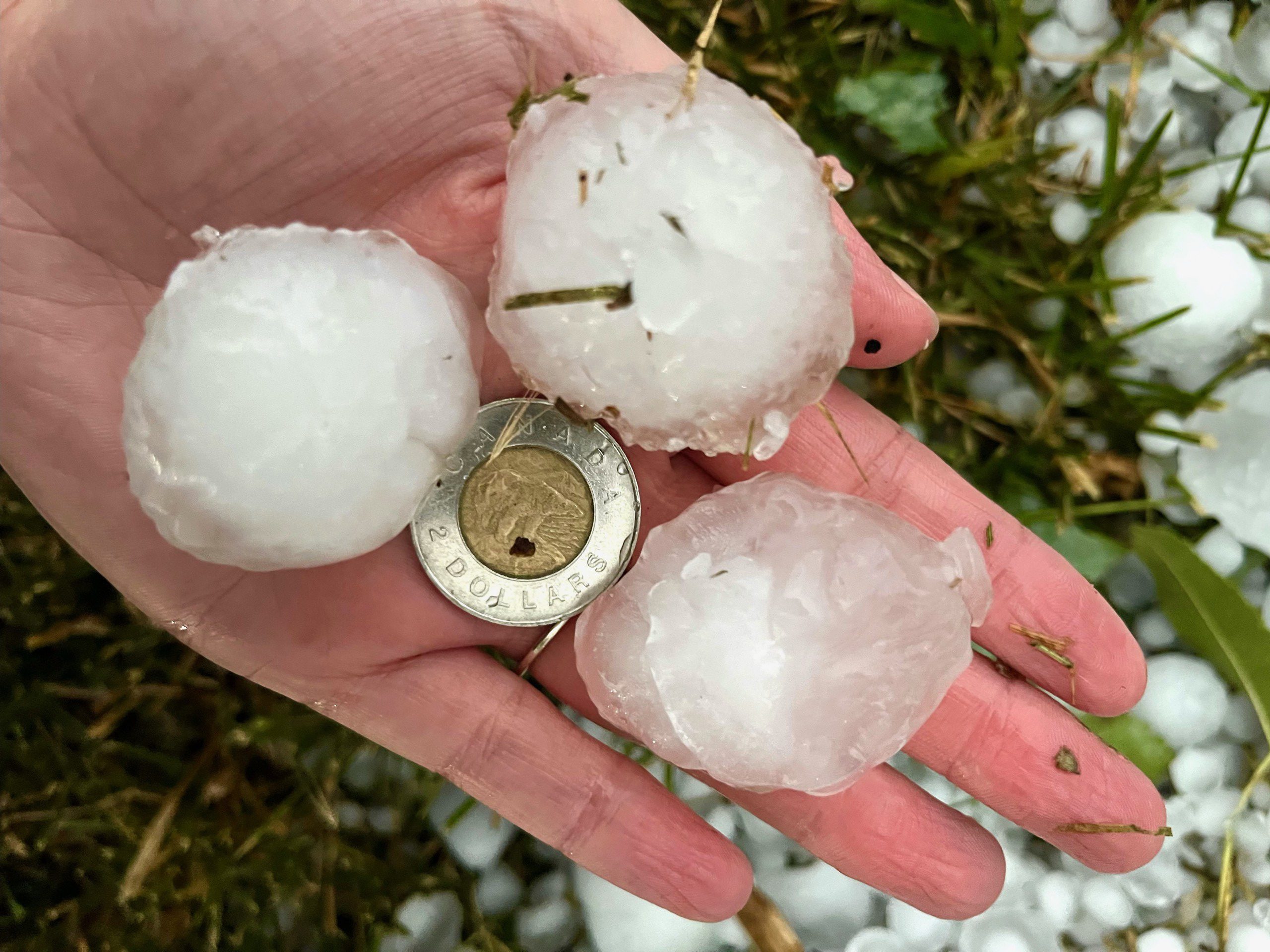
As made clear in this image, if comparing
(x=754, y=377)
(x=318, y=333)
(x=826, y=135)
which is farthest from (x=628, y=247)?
(x=826, y=135)

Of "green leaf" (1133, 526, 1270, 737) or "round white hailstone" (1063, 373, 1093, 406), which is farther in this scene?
"round white hailstone" (1063, 373, 1093, 406)

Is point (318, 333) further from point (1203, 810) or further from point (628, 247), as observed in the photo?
point (1203, 810)

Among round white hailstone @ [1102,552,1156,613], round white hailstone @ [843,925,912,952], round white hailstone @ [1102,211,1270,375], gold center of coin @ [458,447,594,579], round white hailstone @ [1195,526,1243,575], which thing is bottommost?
round white hailstone @ [843,925,912,952]

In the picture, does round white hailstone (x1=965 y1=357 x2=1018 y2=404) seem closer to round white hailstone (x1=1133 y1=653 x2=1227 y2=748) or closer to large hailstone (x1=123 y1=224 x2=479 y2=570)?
round white hailstone (x1=1133 y1=653 x2=1227 y2=748)

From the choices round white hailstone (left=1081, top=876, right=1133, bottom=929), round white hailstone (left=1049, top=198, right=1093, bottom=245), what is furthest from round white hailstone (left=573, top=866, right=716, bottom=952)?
round white hailstone (left=1049, top=198, right=1093, bottom=245)

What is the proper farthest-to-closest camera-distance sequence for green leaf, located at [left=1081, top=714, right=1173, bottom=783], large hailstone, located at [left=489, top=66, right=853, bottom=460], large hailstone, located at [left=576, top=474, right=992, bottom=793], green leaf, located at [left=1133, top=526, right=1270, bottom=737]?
green leaf, located at [left=1081, top=714, right=1173, bottom=783], green leaf, located at [left=1133, top=526, right=1270, bottom=737], large hailstone, located at [left=576, top=474, right=992, bottom=793], large hailstone, located at [left=489, top=66, right=853, bottom=460]

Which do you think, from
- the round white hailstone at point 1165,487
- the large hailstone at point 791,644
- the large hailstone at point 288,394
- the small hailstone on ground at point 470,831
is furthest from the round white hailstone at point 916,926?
the large hailstone at point 288,394

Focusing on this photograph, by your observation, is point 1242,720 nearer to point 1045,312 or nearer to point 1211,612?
point 1211,612

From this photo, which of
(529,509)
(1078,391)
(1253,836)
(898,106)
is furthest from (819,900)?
(898,106)

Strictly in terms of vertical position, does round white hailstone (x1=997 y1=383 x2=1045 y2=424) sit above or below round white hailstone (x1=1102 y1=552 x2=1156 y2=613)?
above
